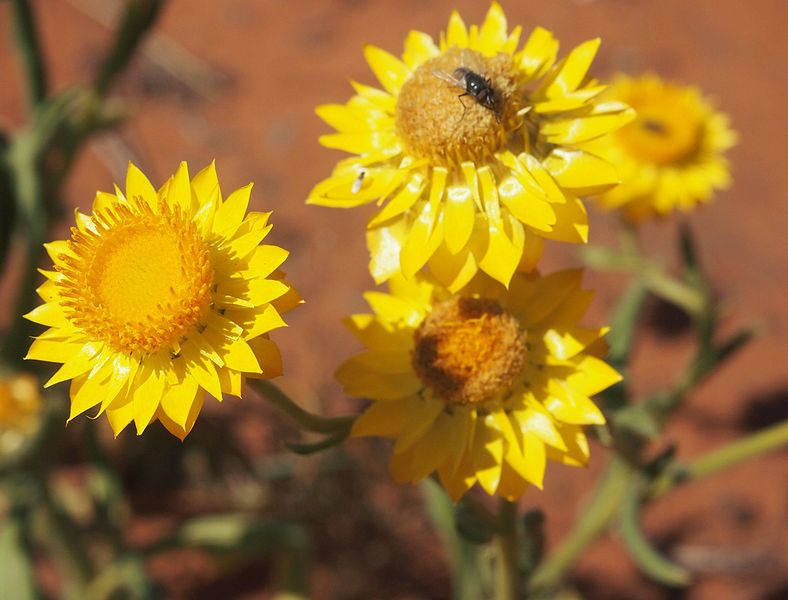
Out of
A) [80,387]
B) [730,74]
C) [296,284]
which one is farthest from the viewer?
[730,74]

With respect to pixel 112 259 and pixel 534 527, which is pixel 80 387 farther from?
pixel 534 527

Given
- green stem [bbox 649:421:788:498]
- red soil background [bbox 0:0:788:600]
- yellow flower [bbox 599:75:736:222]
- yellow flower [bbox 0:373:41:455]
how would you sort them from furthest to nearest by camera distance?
red soil background [bbox 0:0:788:600] < yellow flower [bbox 599:75:736:222] < yellow flower [bbox 0:373:41:455] < green stem [bbox 649:421:788:498]

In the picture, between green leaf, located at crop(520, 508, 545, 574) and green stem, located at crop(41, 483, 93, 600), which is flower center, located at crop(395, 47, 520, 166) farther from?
green stem, located at crop(41, 483, 93, 600)

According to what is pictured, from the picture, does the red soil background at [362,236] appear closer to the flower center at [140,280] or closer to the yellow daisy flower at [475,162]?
the yellow daisy flower at [475,162]

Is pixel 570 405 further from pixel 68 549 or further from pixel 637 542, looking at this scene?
pixel 68 549

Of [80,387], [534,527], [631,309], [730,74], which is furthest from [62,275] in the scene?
[730,74]

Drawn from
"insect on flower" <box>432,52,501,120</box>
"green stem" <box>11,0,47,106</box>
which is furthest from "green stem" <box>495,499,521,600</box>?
"green stem" <box>11,0,47,106</box>
